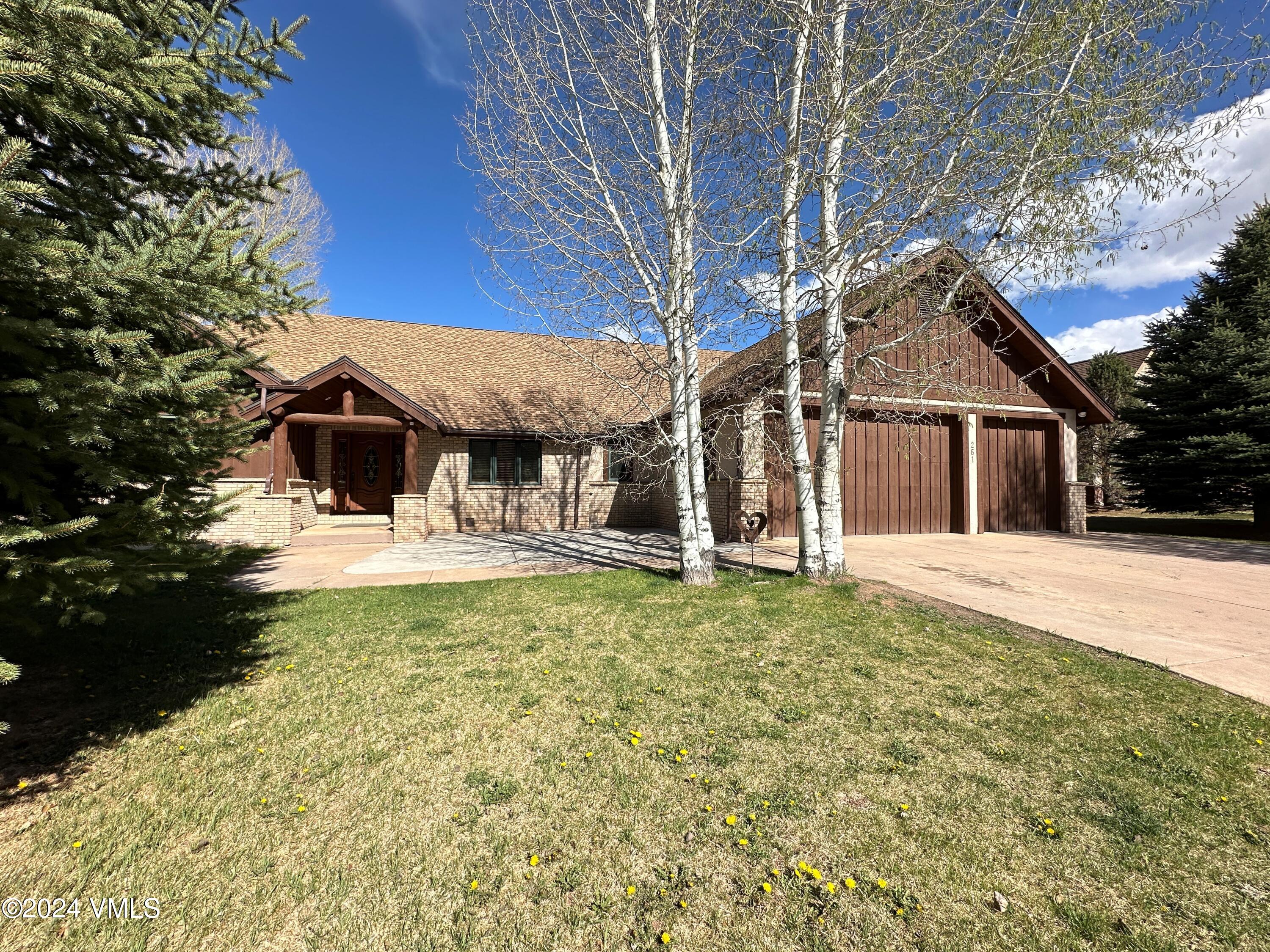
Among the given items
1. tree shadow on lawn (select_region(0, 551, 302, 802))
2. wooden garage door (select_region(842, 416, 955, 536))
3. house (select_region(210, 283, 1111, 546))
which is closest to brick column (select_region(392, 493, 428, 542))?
house (select_region(210, 283, 1111, 546))

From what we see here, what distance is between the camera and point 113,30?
2.57 meters

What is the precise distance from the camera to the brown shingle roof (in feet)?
47.5

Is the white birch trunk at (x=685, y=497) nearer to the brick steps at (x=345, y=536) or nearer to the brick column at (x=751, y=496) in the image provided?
the brick column at (x=751, y=496)

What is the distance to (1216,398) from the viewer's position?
567 inches

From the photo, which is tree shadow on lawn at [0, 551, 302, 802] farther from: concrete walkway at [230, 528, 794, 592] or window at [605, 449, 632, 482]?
window at [605, 449, 632, 482]

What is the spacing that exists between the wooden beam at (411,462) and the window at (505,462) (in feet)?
6.12

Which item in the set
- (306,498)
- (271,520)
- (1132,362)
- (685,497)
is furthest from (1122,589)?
(1132,362)

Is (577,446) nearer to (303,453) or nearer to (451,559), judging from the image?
(451,559)

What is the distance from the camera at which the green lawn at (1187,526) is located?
531 inches

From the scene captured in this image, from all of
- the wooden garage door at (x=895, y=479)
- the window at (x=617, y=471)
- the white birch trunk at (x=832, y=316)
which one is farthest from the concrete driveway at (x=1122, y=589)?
the window at (x=617, y=471)

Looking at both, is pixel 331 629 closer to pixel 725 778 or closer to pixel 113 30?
pixel 725 778

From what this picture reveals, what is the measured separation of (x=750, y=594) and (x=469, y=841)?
4.49 m

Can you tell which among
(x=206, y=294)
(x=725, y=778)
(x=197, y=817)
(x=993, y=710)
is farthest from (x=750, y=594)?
(x=206, y=294)

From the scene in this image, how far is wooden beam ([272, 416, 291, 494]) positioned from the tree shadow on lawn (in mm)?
6083
